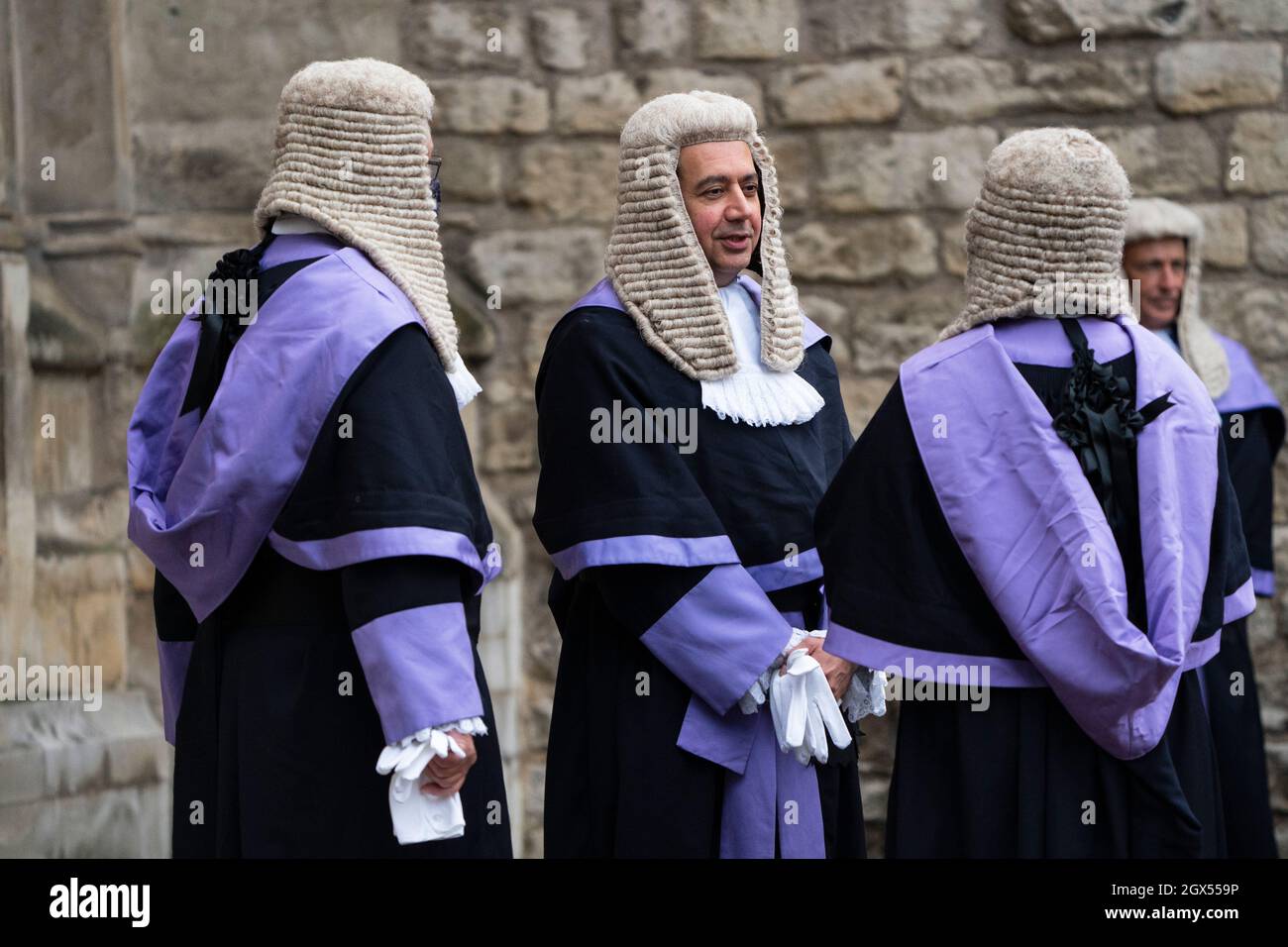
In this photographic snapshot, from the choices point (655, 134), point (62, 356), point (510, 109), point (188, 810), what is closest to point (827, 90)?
point (510, 109)

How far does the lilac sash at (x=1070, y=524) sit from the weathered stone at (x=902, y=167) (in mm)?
2426

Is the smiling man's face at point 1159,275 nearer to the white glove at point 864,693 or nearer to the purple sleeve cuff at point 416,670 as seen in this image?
the white glove at point 864,693

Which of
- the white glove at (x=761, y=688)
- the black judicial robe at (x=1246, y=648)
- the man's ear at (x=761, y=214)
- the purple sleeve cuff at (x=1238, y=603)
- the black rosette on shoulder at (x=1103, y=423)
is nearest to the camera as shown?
the black rosette on shoulder at (x=1103, y=423)

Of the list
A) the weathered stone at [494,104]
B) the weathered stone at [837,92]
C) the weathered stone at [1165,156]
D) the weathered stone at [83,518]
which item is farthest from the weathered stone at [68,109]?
the weathered stone at [1165,156]

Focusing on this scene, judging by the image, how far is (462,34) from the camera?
→ 5711 millimetres

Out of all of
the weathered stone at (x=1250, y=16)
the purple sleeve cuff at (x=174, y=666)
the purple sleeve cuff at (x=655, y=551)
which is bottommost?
the purple sleeve cuff at (x=174, y=666)

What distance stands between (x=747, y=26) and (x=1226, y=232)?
64.6 inches

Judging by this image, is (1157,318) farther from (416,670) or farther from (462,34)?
(416,670)

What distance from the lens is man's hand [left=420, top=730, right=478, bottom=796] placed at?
9.73 ft

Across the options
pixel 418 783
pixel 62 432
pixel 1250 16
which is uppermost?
pixel 1250 16

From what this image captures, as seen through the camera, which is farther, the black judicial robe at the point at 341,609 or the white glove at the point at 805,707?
the white glove at the point at 805,707

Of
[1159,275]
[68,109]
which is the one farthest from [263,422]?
[1159,275]

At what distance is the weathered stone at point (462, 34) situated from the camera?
5711mm
